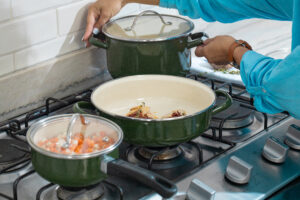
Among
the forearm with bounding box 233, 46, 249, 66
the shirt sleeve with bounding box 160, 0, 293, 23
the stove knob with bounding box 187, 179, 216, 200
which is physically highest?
the shirt sleeve with bounding box 160, 0, 293, 23

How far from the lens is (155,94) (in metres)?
1.28

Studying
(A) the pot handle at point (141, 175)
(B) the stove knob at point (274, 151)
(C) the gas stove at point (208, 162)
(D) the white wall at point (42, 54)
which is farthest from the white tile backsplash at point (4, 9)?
(B) the stove knob at point (274, 151)

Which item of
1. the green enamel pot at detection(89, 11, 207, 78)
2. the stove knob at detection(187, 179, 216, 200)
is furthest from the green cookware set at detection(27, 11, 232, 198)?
the stove knob at detection(187, 179, 216, 200)

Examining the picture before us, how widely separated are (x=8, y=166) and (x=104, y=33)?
45cm

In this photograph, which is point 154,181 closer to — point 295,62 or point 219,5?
point 295,62

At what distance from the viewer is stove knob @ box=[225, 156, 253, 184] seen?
1.05 metres

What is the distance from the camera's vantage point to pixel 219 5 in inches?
57.4

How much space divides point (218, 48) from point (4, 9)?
0.54m

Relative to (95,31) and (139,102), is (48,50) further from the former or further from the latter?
(139,102)

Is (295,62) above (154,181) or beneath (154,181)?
above

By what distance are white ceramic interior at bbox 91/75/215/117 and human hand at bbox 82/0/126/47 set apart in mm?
248

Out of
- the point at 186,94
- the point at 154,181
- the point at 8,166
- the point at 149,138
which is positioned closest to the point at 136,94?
the point at 186,94

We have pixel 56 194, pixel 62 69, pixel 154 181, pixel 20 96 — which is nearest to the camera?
pixel 154 181

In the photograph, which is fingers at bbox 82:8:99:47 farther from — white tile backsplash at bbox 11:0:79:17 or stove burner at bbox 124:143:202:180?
stove burner at bbox 124:143:202:180
